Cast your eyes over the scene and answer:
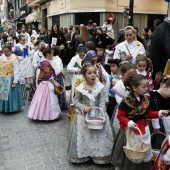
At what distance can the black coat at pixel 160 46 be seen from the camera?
16.6ft

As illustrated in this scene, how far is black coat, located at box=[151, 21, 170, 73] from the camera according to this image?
505cm

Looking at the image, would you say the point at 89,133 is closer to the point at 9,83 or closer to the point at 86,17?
the point at 9,83

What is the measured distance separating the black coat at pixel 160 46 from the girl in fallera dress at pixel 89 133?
1.02 metres

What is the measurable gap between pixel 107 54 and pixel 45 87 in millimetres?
4172

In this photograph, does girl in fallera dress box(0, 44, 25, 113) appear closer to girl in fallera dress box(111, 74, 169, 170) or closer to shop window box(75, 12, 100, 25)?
girl in fallera dress box(111, 74, 169, 170)

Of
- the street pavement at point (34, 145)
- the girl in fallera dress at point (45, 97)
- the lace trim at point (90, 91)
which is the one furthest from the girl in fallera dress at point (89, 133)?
the girl in fallera dress at point (45, 97)

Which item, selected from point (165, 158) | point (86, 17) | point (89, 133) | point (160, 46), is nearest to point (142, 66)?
point (160, 46)

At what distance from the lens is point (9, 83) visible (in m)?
7.60

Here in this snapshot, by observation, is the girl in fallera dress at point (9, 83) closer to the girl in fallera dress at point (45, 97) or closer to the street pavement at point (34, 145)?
the street pavement at point (34, 145)

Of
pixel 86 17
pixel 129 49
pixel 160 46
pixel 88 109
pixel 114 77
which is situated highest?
pixel 86 17

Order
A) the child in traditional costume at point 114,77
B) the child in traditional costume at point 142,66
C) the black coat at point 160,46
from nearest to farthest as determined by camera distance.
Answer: the black coat at point 160,46, the child in traditional costume at point 142,66, the child in traditional costume at point 114,77

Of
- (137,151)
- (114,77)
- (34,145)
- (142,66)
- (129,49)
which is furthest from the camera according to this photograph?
(129,49)

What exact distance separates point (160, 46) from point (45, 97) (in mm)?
2993

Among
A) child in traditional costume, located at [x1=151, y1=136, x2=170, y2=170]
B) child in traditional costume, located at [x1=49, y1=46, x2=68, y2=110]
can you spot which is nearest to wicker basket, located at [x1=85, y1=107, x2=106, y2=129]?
child in traditional costume, located at [x1=151, y1=136, x2=170, y2=170]
